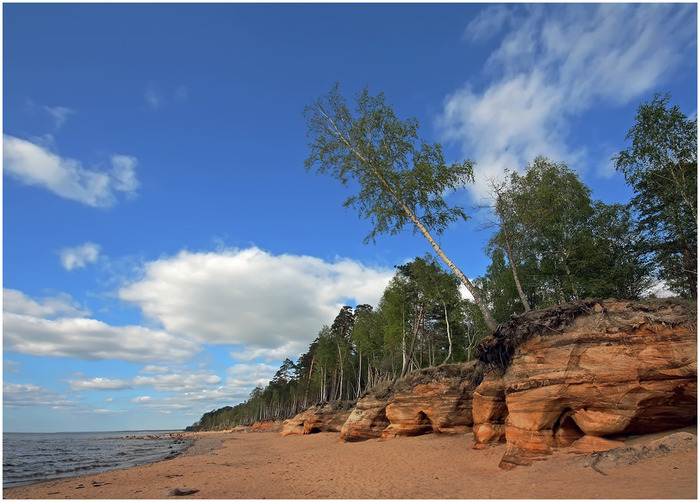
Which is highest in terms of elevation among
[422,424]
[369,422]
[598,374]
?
[598,374]

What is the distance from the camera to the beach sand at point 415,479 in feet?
27.1

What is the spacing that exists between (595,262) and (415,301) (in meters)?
16.0

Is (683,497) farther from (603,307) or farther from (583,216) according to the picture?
(583,216)

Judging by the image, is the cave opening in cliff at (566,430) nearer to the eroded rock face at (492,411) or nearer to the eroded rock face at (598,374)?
the eroded rock face at (598,374)

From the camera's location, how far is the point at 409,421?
20797mm

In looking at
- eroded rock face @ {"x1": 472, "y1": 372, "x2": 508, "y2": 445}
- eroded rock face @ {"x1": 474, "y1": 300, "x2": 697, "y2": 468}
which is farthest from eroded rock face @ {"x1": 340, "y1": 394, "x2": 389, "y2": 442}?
eroded rock face @ {"x1": 474, "y1": 300, "x2": 697, "y2": 468}

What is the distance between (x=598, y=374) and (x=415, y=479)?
6.50 m

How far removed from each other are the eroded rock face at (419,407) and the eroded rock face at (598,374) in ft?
20.9

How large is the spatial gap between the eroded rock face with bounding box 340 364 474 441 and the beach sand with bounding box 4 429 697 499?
5.20ft

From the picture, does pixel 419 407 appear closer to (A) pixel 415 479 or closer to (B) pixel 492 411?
(B) pixel 492 411

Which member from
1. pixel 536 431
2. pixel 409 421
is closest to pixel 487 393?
→ pixel 536 431

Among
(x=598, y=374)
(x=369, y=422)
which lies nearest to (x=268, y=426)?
(x=369, y=422)

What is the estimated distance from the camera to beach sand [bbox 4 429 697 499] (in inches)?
325

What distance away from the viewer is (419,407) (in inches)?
803
